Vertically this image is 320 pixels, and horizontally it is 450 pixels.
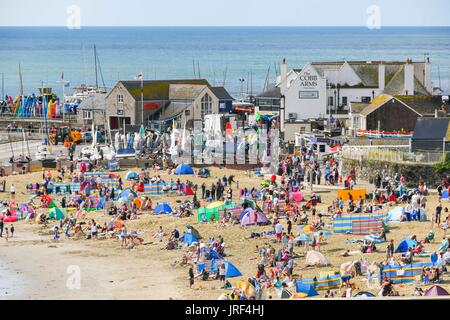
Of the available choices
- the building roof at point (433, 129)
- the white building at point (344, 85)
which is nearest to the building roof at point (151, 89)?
the white building at point (344, 85)

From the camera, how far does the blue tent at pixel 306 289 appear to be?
28.6 m

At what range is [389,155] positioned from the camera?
4909 centimetres

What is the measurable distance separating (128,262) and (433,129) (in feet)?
66.3

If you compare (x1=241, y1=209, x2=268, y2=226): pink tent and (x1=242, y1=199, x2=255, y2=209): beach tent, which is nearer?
(x1=241, y1=209, x2=268, y2=226): pink tent

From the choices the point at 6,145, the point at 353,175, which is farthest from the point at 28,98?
the point at 353,175

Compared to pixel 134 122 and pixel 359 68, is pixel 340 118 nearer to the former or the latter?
pixel 359 68

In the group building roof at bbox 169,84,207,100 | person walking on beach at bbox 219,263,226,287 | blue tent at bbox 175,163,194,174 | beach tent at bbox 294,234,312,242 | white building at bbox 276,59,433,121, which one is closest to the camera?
person walking on beach at bbox 219,263,226,287

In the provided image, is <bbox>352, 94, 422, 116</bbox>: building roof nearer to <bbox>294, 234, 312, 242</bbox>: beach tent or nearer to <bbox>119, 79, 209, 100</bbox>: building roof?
<bbox>119, 79, 209, 100</bbox>: building roof

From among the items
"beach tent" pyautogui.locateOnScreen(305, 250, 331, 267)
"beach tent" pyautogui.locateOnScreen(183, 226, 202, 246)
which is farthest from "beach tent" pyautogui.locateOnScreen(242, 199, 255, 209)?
"beach tent" pyautogui.locateOnScreen(305, 250, 331, 267)

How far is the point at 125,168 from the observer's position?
5806 centimetres

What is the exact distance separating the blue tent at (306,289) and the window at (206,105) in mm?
43706

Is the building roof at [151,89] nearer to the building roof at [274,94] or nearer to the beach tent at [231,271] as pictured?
the building roof at [274,94]

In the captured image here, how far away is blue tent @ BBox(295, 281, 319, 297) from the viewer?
93.7 ft

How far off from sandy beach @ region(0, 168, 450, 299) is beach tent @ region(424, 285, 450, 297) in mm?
1600
